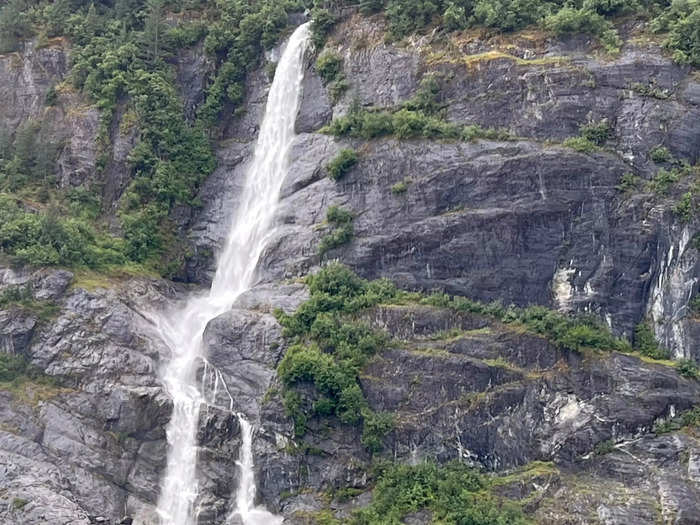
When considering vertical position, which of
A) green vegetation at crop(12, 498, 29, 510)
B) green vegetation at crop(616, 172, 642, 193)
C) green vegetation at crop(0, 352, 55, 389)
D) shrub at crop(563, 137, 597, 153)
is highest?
shrub at crop(563, 137, 597, 153)

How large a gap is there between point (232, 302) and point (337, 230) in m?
5.97

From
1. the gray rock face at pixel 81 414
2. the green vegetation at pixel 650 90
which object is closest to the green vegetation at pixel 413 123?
the green vegetation at pixel 650 90

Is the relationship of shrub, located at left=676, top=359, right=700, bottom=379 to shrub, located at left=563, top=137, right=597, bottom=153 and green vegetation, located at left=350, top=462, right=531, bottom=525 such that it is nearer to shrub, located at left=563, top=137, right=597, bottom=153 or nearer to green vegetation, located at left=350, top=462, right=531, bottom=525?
green vegetation, located at left=350, top=462, right=531, bottom=525

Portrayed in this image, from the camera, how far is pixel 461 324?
40250 mm

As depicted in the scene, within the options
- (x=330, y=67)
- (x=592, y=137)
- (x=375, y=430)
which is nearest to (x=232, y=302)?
(x=375, y=430)

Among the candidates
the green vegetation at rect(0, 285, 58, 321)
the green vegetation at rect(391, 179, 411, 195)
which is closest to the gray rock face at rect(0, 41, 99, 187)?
the green vegetation at rect(0, 285, 58, 321)

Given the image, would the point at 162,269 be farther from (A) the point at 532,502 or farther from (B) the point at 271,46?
(A) the point at 532,502

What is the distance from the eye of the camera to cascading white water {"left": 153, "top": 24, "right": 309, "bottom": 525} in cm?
3869

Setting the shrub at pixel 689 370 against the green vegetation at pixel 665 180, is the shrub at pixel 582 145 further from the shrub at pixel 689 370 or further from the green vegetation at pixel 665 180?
the shrub at pixel 689 370

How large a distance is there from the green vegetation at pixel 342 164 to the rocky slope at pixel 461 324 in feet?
1.34

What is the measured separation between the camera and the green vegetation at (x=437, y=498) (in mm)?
35219

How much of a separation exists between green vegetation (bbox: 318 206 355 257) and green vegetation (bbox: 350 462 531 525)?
33.5 feet

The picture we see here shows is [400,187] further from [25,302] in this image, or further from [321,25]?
[25,302]

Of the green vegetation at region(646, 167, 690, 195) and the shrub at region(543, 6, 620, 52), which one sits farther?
the shrub at region(543, 6, 620, 52)
